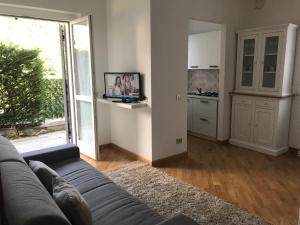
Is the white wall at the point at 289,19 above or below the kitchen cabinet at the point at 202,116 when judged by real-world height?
above

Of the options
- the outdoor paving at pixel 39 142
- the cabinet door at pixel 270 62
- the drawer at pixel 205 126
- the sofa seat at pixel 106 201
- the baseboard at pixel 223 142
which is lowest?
the outdoor paving at pixel 39 142

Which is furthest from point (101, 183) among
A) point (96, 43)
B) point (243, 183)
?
point (96, 43)

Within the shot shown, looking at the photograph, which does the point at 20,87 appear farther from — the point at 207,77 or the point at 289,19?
the point at 289,19

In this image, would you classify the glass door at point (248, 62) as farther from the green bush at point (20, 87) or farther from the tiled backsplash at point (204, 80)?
the green bush at point (20, 87)

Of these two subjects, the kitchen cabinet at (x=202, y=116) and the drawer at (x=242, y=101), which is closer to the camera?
the drawer at (x=242, y=101)

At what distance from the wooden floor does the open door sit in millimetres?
393

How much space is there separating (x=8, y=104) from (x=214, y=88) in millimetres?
4557

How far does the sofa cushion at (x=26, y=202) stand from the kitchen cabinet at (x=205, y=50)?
159 inches

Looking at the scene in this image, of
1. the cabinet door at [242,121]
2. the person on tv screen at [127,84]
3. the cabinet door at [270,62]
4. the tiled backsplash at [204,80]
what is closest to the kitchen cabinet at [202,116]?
the cabinet door at [242,121]

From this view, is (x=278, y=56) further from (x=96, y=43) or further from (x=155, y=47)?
(x=96, y=43)

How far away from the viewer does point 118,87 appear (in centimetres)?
386

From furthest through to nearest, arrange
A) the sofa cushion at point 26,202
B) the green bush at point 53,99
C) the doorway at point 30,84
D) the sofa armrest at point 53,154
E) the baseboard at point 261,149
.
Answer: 1. the green bush at point 53,99
2. the doorway at point 30,84
3. the baseboard at point 261,149
4. the sofa armrest at point 53,154
5. the sofa cushion at point 26,202

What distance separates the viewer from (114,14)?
397 centimetres

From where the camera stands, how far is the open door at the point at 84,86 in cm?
368
